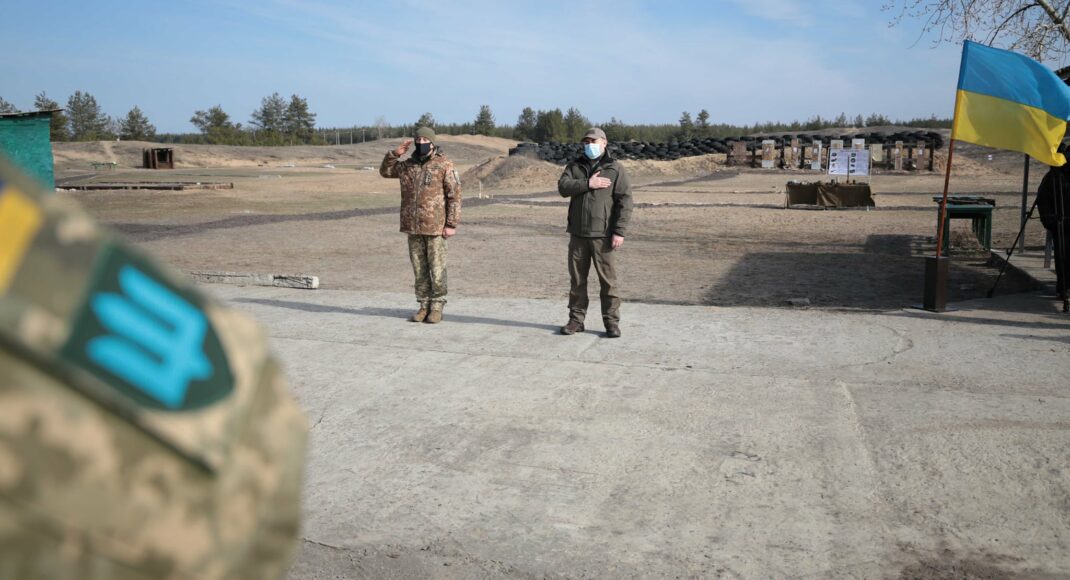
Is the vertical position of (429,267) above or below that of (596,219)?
below

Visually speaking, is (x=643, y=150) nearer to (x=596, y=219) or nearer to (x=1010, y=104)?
(x=1010, y=104)

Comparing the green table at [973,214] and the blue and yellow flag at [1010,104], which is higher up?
the blue and yellow flag at [1010,104]

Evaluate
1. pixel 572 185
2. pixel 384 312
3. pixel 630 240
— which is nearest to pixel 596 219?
pixel 572 185

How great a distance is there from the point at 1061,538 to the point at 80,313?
3.91 meters

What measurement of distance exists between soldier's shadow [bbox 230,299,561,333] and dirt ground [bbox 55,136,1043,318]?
4.70 ft

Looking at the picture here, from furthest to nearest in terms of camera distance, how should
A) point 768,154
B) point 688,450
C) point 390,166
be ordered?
point 768,154 → point 390,166 → point 688,450

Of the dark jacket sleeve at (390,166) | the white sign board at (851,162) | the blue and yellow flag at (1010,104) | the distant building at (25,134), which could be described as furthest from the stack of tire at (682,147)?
the blue and yellow flag at (1010,104)

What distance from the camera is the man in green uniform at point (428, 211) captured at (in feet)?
26.5

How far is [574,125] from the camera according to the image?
82625mm

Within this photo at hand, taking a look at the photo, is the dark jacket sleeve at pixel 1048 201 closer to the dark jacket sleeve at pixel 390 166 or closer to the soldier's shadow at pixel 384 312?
the soldier's shadow at pixel 384 312

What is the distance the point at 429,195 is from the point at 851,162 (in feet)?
80.9

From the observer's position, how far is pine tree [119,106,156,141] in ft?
258

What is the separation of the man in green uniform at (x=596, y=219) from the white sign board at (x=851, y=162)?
23779mm

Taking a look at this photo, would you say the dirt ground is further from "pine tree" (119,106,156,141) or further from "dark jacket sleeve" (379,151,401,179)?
"pine tree" (119,106,156,141)
